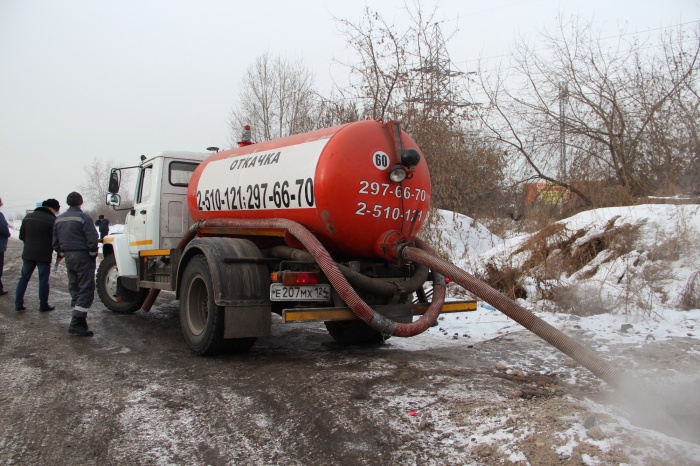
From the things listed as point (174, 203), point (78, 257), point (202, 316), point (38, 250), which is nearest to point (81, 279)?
point (78, 257)

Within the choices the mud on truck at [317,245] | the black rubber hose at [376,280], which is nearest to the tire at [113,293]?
the mud on truck at [317,245]

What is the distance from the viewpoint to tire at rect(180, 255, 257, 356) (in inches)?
222

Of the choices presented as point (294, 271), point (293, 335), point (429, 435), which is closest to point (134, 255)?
point (293, 335)

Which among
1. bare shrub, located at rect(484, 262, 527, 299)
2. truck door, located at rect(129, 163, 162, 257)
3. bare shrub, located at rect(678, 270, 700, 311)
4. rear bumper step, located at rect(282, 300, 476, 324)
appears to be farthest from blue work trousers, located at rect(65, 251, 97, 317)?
bare shrub, located at rect(678, 270, 700, 311)

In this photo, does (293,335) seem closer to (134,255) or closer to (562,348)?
(134,255)

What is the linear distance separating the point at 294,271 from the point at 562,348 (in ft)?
8.70

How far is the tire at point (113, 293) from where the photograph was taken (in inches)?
349

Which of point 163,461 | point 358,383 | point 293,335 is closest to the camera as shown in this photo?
point 163,461

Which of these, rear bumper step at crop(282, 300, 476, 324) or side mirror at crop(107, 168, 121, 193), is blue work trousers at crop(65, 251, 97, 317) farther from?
rear bumper step at crop(282, 300, 476, 324)

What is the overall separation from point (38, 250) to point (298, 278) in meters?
6.05

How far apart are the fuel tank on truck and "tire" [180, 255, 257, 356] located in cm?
90

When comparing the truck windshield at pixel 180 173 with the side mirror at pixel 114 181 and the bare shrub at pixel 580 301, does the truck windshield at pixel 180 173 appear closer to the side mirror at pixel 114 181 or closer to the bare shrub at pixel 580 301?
the side mirror at pixel 114 181

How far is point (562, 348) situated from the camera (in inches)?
158

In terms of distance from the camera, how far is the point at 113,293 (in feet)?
30.2
